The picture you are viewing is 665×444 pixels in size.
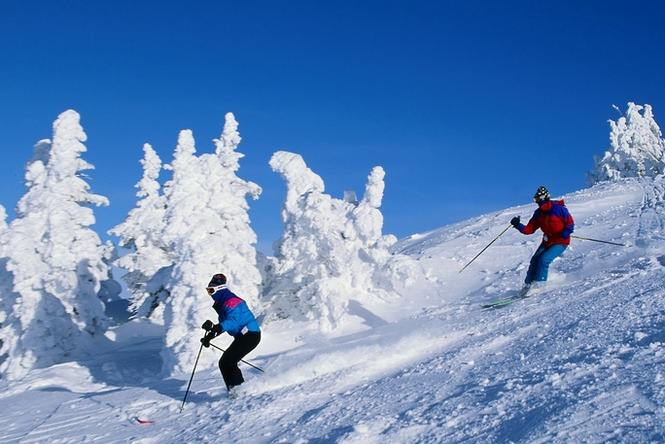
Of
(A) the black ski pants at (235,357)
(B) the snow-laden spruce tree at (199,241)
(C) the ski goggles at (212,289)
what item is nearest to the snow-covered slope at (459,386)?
(A) the black ski pants at (235,357)

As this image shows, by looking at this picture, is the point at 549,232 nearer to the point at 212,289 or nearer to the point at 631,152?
the point at 212,289

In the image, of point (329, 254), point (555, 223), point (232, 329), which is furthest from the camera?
point (329, 254)

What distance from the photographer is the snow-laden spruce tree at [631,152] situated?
5853 centimetres

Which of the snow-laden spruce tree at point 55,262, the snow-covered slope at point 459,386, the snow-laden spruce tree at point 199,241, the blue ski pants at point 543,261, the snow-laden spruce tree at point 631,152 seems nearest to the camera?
the snow-covered slope at point 459,386

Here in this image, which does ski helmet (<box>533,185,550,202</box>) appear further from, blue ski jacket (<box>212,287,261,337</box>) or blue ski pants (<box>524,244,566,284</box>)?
blue ski jacket (<box>212,287,261,337</box>)

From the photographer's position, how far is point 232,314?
907 cm

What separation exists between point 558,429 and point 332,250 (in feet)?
44.9

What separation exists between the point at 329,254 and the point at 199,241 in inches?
170

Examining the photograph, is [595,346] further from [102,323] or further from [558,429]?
[102,323]

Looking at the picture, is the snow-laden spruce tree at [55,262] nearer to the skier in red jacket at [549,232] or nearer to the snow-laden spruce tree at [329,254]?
the snow-laden spruce tree at [329,254]

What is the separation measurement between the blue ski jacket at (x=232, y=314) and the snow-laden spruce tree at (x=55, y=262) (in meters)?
16.2

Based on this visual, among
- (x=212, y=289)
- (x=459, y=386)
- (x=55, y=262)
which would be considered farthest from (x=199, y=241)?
(x=459, y=386)

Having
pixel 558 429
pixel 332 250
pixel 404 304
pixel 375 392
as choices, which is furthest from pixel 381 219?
pixel 558 429

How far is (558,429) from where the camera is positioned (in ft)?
15.3
